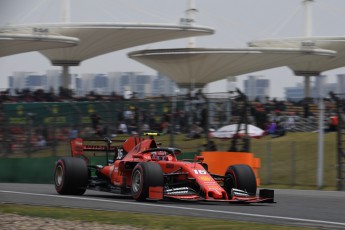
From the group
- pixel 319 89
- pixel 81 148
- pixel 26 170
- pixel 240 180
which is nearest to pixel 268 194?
pixel 240 180

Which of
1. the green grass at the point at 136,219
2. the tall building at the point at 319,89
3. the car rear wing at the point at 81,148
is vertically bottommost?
the green grass at the point at 136,219

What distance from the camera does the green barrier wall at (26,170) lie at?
23.2 m

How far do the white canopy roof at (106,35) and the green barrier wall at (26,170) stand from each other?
32399mm

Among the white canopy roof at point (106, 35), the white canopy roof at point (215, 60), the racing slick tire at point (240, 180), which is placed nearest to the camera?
the racing slick tire at point (240, 180)

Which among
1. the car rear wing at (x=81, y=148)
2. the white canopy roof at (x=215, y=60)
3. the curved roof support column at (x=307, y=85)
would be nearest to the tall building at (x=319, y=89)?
the curved roof support column at (x=307, y=85)

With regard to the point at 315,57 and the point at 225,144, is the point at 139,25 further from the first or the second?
the point at 225,144

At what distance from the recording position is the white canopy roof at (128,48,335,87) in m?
64.4

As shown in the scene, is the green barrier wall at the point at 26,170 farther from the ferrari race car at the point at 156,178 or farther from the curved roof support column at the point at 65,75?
the curved roof support column at the point at 65,75

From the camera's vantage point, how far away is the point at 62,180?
601 inches

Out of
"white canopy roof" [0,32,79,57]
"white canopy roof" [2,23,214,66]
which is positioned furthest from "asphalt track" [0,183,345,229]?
"white canopy roof" [2,23,214,66]

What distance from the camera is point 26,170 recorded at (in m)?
23.4

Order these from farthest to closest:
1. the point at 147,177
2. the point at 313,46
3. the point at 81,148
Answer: the point at 313,46 → the point at 81,148 → the point at 147,177

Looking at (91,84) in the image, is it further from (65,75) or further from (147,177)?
(147,177)

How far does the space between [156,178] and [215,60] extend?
175 feet
